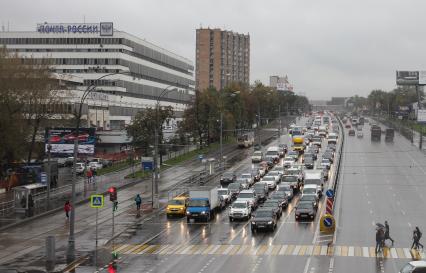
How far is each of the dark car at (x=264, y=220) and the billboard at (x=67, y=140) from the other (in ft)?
57.6

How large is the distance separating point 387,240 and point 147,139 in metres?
51.5

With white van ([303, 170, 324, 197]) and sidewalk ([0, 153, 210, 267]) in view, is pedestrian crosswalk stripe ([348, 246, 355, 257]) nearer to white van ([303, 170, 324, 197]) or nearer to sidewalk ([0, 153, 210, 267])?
sidewalk ([0, 153, 210, 267])

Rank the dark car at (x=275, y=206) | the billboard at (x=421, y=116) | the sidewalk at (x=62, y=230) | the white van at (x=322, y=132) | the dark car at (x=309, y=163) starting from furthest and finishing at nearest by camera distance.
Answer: the white van at (x=322, y=132)
the billboard at (x=421, y=116)
the dark car at (x=309, y=163)
the dark car at (x=275, y=206)
the sidewalk at (x=62, y=230)

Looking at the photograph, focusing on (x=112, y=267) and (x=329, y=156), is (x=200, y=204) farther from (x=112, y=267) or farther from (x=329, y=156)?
(x=329, y=156)

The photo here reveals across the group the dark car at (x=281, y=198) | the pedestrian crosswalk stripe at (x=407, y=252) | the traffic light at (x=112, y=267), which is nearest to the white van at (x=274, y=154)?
the dark car at (x=281, y=198)

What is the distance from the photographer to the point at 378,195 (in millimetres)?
62125

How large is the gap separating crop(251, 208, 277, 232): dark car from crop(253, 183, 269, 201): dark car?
12.8m

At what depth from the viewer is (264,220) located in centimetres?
4344

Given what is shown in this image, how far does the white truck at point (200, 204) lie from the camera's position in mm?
48750

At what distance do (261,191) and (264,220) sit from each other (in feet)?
52.2

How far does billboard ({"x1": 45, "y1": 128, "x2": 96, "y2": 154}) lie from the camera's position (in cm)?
5572

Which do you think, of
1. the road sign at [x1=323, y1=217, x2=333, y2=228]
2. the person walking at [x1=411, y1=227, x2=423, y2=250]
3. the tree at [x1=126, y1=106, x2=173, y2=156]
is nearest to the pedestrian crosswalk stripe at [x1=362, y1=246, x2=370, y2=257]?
the person walking at [x1=411, y1=227, x2=423, y2=250]

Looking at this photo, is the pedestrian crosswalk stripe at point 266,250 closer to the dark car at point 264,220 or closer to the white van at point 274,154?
the dark car at point 264,220

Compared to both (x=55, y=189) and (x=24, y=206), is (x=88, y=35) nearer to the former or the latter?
(x=55, y=189)
